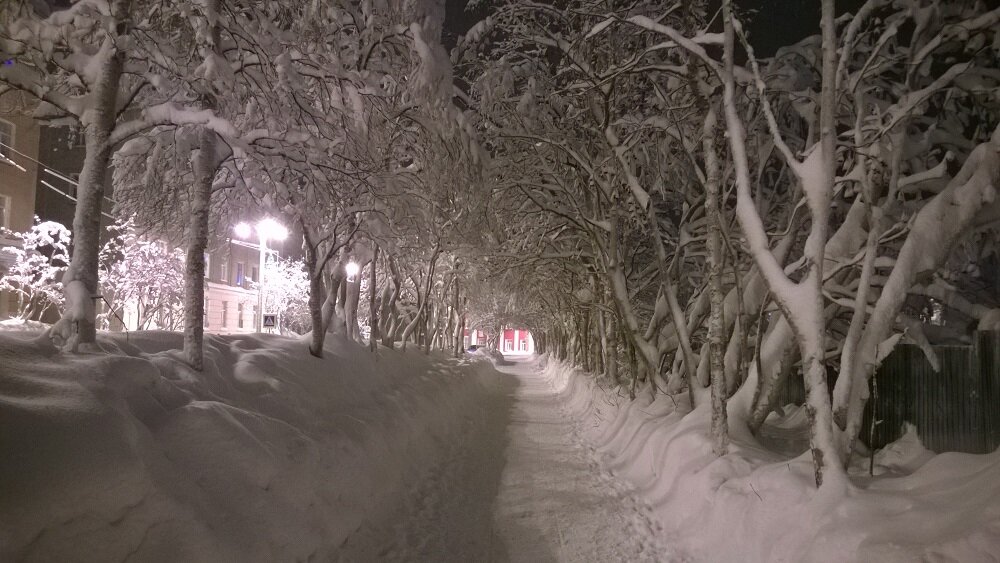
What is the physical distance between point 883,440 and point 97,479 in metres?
8.89

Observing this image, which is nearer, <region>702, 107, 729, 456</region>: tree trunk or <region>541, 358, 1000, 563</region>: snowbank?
<region>541, 358, 1000, 563</region>: snowbank

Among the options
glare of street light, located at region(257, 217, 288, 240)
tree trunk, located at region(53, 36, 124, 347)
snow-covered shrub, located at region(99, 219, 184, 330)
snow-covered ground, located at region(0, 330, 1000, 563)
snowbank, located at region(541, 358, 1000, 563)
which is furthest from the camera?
snow-covered shrub, located at region(99, 219, 184, 330)

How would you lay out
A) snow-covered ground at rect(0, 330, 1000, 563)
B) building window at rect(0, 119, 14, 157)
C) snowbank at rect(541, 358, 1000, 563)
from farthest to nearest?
building window at rect(0, 119, 14, 157)
snowbank at rect(541, 358, 1000, 563)
snow-covered ground at rect(0, 330, 1000, 563)

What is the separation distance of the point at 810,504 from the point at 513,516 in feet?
11.4

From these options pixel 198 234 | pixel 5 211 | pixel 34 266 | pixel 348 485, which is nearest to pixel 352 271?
pixel 198 234

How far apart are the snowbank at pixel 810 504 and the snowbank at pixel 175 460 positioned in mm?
3457

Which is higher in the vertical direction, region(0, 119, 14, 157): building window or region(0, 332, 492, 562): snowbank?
region(0, 119, 14, 157): building window

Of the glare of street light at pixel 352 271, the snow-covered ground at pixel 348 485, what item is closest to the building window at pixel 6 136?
the glare of street light at pixel 352 271

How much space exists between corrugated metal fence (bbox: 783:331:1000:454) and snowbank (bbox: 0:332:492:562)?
A: 5.98 meters

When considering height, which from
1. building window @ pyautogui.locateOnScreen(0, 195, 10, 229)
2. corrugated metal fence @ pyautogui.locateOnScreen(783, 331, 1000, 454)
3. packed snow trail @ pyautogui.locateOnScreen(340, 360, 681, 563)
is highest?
building window @ pyautogui.locateOnScreen(0, 195, 10, 229)

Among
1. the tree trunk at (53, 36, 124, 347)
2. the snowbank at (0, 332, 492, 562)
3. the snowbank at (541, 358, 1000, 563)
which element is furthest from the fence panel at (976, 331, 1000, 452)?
the tree trunk at (53, 36, 124, 347)

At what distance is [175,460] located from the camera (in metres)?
4.60

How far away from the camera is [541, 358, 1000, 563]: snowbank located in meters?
3.82

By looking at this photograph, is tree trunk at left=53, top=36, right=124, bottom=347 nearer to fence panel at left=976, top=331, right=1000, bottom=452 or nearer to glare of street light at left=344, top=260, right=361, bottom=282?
fence panel at left=976, top=331, right=1000, bottom=452
